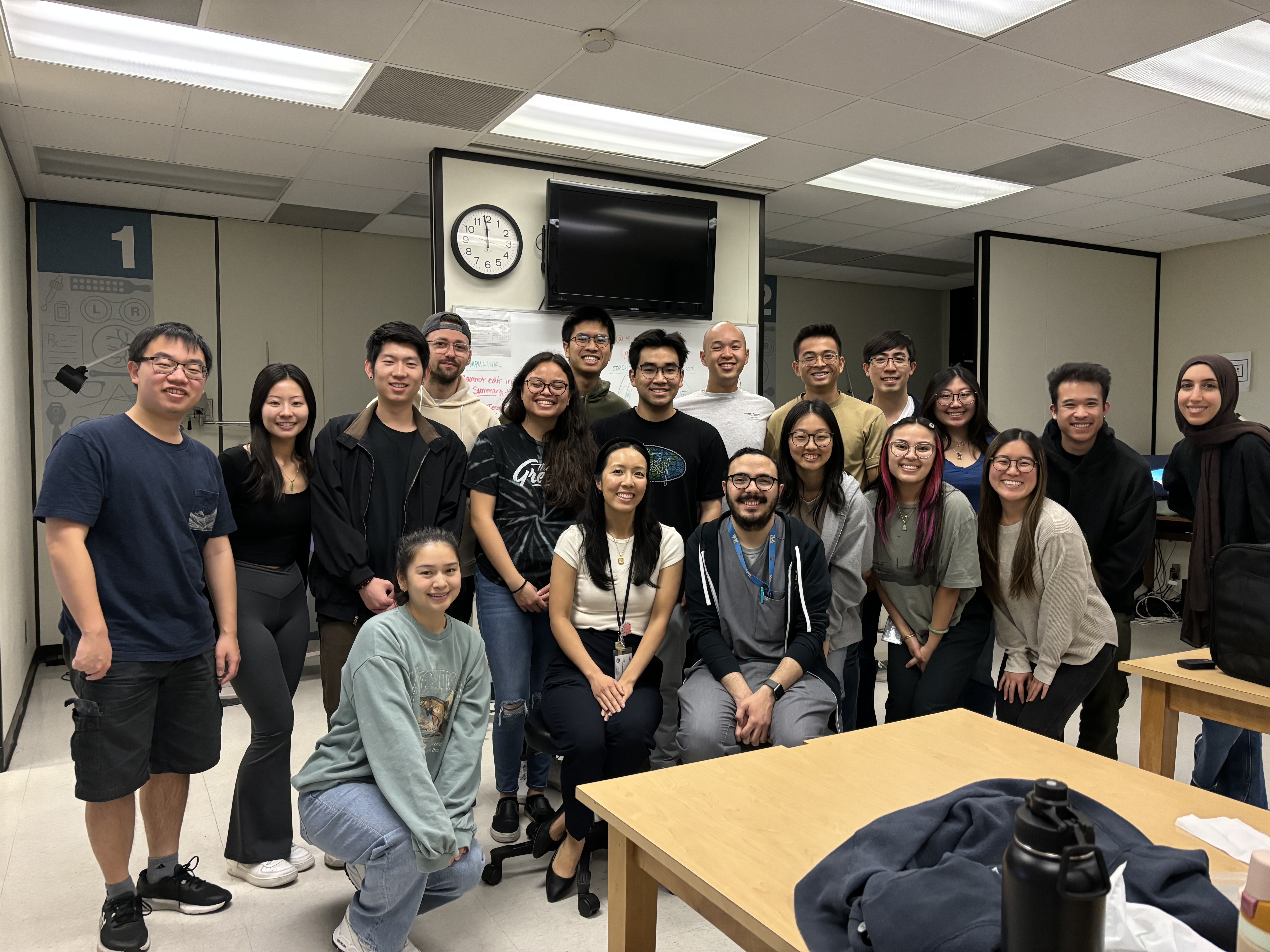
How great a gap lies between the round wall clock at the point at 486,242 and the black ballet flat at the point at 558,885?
3.14 meters

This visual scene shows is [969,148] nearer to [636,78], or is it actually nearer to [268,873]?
[636,78]

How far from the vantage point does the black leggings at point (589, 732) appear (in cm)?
242

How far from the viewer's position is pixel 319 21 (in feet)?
10.2

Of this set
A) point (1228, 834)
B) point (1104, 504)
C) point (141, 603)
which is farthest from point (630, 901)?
point (1104, 504)

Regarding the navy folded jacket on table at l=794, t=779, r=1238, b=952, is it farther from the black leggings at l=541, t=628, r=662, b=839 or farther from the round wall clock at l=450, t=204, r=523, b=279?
the round wall clock at l=450, t=204, r=523, b=279

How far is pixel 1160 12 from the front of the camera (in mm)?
3102

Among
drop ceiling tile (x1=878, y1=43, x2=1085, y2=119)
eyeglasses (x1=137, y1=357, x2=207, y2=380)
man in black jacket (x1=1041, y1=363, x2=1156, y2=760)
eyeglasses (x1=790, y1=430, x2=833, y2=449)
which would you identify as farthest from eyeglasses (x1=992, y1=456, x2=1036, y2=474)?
eyeglasses (x1=137, y1=357, x2=207, y2=380)

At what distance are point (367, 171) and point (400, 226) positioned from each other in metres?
1.22

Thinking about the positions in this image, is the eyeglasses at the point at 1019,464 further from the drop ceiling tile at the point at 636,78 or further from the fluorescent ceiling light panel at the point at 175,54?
the fluorescent ceiling light panel at the point at 175,54

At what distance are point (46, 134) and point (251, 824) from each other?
3.53m

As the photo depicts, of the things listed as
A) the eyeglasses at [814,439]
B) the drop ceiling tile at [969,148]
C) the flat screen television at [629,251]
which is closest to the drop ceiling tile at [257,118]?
the flat screen television at [629,251]

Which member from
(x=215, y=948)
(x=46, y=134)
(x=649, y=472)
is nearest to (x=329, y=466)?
(x=649, y=472)

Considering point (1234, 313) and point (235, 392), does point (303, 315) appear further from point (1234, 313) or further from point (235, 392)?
point (1234, 313)

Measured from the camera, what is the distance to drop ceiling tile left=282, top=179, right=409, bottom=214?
16.7 feet
